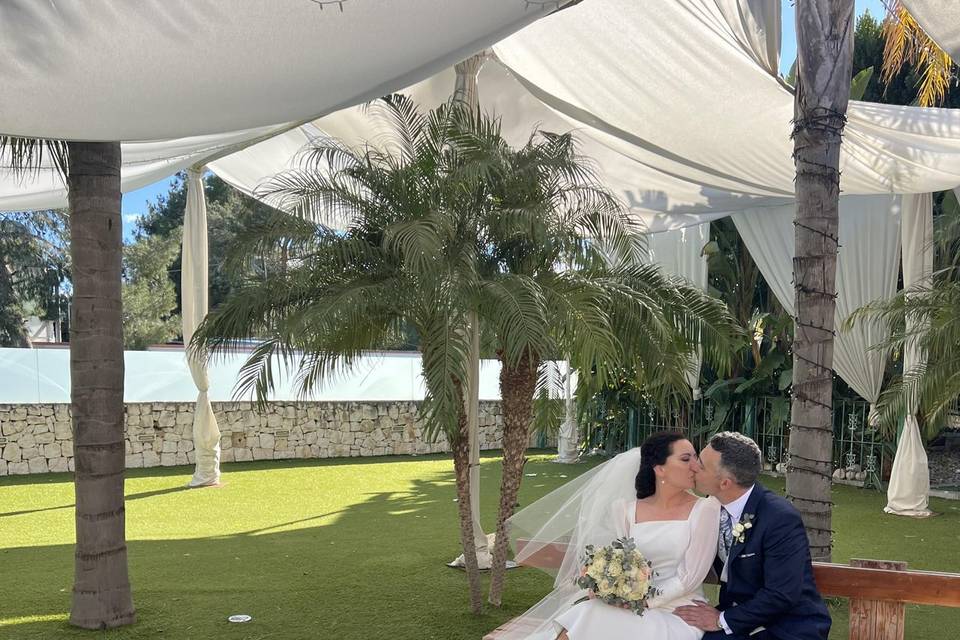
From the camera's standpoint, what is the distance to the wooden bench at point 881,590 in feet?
13.4

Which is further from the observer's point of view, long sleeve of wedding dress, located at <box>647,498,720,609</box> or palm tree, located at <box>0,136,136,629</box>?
palm tree, located at <box>0,136,136,629</box>

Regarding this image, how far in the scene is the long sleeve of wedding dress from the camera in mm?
4270

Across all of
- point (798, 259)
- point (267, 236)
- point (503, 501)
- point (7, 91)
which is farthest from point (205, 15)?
point (503, 501)

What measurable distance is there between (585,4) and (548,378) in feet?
10.5

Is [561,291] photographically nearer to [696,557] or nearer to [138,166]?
[696,557]

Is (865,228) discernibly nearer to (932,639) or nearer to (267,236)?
(932,639)

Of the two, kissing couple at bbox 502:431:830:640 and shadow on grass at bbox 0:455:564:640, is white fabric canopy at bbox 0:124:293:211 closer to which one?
shadow on grass at bbox 0:455:564:640

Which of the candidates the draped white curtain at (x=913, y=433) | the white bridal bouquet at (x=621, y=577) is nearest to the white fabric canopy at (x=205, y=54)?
the white bridal bouquet at (x=621, y=577)

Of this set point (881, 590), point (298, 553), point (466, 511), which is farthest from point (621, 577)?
point (298, 553)

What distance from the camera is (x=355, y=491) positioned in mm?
13117

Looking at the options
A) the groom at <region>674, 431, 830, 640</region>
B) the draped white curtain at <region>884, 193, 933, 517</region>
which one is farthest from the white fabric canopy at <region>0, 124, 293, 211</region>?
the draped white curtain at <region>884, 193, 933, 517</region>

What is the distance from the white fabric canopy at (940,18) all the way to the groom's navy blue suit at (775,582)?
3357 mm

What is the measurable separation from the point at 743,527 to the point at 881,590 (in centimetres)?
74

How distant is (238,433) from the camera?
52.5 feet
